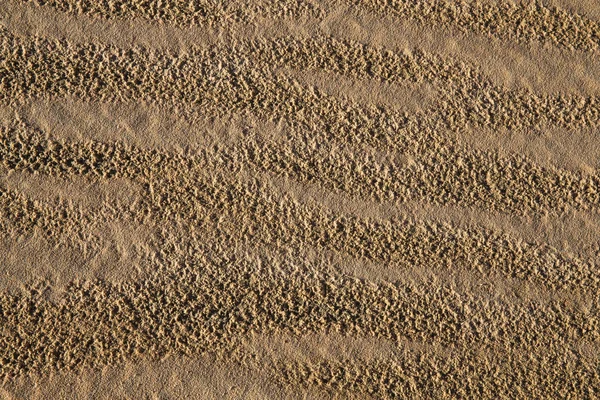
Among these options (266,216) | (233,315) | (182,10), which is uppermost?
(182,10)

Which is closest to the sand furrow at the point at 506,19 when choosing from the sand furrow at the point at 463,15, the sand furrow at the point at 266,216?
the sand furrow at the point at 463,15

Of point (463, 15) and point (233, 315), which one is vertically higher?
point (463, 15)

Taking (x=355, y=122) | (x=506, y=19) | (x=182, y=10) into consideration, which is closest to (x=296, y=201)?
(x=355, y=122)

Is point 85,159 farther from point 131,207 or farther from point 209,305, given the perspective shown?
point 209,305

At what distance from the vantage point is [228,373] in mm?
1059

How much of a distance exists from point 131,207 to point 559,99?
795 mm

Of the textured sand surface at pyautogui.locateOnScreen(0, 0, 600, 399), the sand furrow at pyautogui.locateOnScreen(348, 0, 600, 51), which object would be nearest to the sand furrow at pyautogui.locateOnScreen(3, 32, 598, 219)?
the textured sand surface at pyautogui.locateOnScreen(0, 0, 600, 399)

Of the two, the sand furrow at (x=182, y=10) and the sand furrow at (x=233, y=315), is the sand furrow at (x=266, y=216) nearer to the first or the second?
the sand furrow at (x=233, y=315)

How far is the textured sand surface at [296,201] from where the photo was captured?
1059 millimetres

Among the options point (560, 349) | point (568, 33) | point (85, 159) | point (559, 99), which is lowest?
point (560, 349)

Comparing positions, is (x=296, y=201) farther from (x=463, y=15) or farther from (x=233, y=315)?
(x=463, y=15)

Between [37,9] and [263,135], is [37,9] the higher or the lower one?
the higher one

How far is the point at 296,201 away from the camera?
3.56 ft

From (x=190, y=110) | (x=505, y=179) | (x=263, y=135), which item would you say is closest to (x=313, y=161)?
(x=263, y=135)
